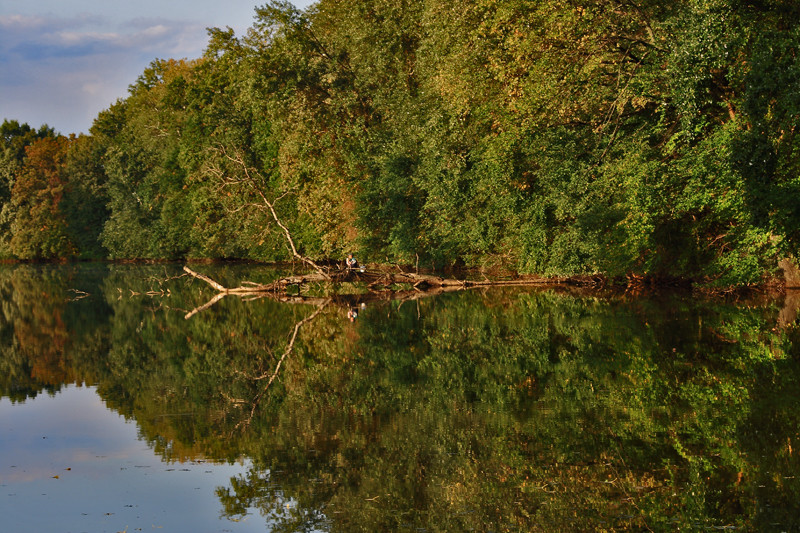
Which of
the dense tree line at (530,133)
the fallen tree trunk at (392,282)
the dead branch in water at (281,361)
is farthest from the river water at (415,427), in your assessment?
the fallen tree trunk at (392,282)

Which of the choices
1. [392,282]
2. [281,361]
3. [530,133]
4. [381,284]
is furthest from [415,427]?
[381,284]

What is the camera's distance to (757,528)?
5262mm

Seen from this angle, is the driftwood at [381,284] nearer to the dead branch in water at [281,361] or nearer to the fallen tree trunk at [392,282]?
the fallen tree trunk at [392,282]

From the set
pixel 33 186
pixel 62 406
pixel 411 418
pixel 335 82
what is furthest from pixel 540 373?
pixel 33 186

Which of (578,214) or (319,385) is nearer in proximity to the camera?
(319,385)

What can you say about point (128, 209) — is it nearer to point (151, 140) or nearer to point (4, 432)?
point (151, 140)

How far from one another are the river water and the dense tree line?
5122mm

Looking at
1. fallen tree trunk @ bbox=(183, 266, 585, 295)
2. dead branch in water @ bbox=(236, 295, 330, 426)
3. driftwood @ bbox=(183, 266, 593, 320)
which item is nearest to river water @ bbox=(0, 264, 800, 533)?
dead branch in water @ bbox=(236, 295, 330, 426)

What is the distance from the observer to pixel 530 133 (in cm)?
2617

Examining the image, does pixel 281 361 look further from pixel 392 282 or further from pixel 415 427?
pixel 392 282

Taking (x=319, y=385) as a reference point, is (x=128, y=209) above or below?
above

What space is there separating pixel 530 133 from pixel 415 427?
63.4 ft

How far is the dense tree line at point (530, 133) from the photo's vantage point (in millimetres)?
18188

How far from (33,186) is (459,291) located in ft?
203
